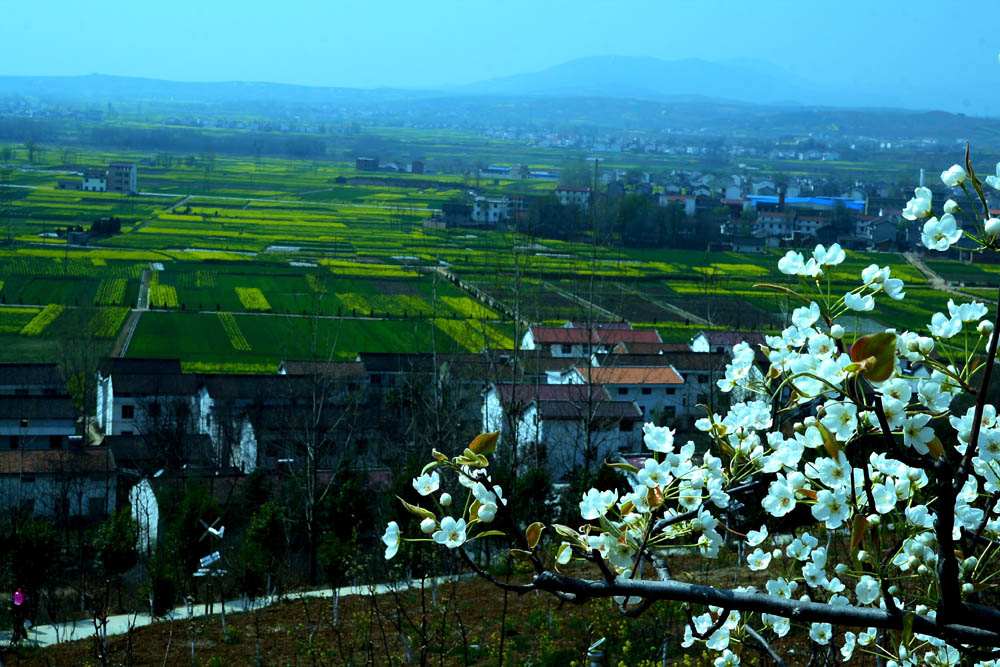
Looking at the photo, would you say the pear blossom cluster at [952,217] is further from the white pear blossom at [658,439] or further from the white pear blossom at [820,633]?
the white pear blossom at [820,633]

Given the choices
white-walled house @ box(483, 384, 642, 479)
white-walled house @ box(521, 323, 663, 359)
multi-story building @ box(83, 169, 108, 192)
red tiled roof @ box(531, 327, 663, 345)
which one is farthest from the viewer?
multi-story building @ box(83, 169, 108, 192)

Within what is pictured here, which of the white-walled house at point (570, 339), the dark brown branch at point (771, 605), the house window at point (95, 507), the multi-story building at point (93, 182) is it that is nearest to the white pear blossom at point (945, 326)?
the dark brown branch at point (771, 605)

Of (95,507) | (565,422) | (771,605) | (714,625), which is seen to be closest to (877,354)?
(771,605)

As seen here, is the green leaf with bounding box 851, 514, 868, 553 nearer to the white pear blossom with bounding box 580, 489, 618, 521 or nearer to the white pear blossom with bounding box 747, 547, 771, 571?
the white pear blossom with bounding box 580, 489, 618, 521

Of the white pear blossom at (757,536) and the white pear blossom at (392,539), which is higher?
the white pear blossom at (392,539)

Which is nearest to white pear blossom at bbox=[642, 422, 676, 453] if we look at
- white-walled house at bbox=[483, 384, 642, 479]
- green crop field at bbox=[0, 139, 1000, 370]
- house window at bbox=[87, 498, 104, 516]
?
green crop field at bbox=[0, 139, 1000, 370]

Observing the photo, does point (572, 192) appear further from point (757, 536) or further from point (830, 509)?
point (830, 509)

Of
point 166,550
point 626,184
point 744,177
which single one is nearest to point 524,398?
point 166,550

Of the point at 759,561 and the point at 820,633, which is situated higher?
the point at 759,561
